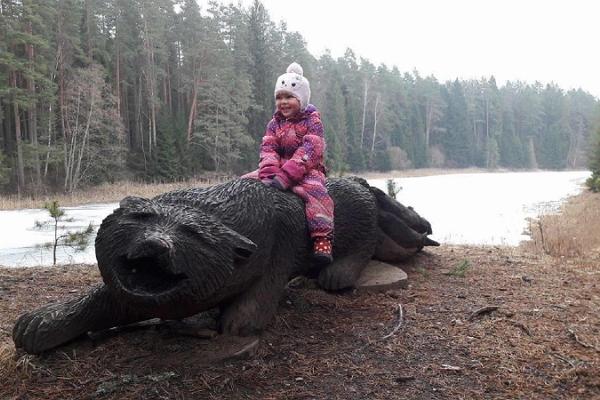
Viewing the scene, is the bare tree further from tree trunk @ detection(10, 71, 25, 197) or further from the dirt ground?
the dirt ground

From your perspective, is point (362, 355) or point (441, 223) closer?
point (362, 355)

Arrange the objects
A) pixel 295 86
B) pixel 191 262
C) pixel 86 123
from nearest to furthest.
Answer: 1. pixel 191 262
2. pixel 295 86
3. pixel 86 123

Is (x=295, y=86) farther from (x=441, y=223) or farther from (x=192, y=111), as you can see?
(x=192, y=111)

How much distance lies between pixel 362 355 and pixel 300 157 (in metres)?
1.27

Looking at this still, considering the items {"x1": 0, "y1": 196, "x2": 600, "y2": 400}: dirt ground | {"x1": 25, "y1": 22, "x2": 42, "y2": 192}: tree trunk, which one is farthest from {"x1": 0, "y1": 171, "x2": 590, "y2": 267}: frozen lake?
{"x1": 25, "y1": 22, "x2": 42, "y2": 192}: tree trunk

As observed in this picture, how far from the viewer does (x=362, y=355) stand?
8.13 ft

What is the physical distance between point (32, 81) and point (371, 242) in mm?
19674

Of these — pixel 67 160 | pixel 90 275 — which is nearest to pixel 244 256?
pixel 90 275

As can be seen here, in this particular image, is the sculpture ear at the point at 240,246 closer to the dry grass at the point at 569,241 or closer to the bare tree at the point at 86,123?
the dry grass at the point at 569,241

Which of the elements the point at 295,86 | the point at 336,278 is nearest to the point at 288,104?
the point at 295,86

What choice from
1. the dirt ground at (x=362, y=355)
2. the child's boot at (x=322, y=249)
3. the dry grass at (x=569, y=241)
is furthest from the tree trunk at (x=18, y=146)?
the child's boot at (x=322, y=249)

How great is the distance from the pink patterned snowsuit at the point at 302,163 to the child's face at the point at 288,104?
56 mm

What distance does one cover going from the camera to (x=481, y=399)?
2.06 meters

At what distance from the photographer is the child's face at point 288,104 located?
3250 millimetres
